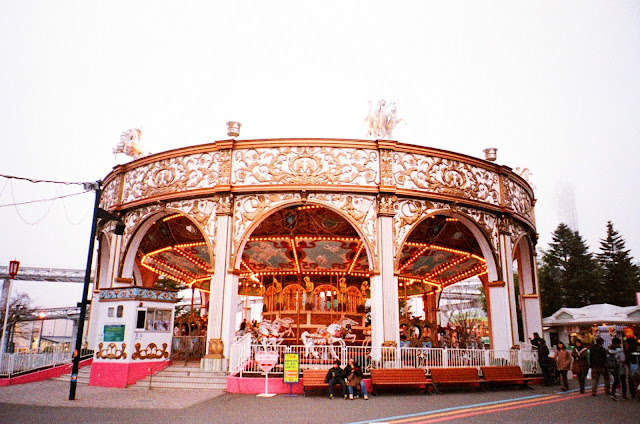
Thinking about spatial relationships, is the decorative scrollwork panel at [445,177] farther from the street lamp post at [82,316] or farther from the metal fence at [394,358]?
the street lamp post at [82,316]

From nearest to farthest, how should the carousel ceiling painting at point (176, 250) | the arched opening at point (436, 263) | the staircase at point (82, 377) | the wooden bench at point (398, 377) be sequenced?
the wooden bench at point (398, 377)
the staircase at point (82, 377)
the arched opening at point (436, 263)
the carousel ceiling painting at point (176, 250)

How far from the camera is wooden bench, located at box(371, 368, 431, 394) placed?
1155cm

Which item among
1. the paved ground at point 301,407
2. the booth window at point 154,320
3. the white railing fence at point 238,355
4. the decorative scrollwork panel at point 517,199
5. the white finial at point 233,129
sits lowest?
the paved ground at point 301,407

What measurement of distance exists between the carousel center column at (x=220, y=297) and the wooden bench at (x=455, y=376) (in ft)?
18.6

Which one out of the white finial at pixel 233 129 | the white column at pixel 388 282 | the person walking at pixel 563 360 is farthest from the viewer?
the white finial at pixel 233 129

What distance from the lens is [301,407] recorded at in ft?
30.5

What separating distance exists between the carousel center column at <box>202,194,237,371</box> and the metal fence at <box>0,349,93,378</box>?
5799mm

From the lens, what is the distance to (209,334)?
13391 mm

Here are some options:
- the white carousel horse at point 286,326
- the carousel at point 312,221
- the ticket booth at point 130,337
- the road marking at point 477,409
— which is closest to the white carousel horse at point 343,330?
the carousel at point 312,221

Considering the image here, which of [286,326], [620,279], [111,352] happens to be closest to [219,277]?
[111,352]

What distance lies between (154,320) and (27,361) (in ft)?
14.7

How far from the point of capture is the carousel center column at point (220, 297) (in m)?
13.1

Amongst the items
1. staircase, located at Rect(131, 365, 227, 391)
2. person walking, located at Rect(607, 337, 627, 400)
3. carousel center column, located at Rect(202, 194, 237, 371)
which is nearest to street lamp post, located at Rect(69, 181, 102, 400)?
staircase, located at Rect(131, 365, 227, 391)

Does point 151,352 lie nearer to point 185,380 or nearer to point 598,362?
point 185,380
